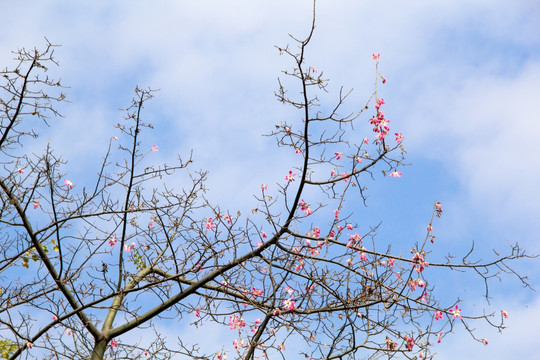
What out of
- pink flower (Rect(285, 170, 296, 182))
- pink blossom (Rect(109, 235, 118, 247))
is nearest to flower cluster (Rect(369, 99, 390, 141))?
pink flower (Rect(285, 170, 296, 182))

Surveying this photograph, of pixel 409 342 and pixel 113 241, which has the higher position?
pixel 113 241

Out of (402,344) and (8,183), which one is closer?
(402,344)

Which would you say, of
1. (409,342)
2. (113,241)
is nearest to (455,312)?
(409,342)

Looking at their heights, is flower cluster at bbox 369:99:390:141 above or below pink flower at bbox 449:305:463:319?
above

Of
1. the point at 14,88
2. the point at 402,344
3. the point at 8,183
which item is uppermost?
the point at 14,88

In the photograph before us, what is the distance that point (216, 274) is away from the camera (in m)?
6.71

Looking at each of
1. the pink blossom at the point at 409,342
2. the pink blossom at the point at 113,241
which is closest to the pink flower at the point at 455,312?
the pink blossom at the point at 409,342

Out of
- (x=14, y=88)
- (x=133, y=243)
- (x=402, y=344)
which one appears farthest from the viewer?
(x=133, y=243)

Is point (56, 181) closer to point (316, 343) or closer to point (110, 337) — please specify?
point (110, 337)

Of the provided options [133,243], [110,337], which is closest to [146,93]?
[133,243]

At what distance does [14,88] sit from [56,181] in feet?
4.16

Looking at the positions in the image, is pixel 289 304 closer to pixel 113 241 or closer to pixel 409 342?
pixel 409 342

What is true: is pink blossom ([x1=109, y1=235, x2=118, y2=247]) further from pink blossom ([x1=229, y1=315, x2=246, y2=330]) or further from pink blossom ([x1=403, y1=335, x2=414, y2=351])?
pink blossom ([x1=403, y1=335, x2=414, y2=351])

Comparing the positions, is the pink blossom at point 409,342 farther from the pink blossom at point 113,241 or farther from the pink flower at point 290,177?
the pink blossom at point 113,241
